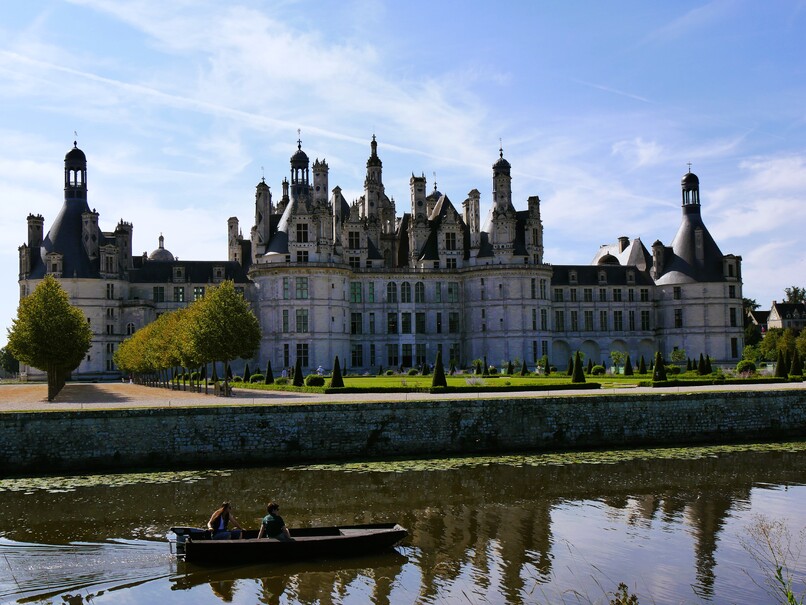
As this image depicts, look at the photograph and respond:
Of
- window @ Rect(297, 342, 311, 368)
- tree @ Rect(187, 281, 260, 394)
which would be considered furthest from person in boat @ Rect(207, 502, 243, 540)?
window @ Rect(297, 342, 311, 368)

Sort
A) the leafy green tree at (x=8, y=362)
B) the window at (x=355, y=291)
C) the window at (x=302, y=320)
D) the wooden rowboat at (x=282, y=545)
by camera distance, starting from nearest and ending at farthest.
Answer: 1. the wooden rowboat at (x=282, y=545)
2. the window at (x=302, y=320)
3. the window at (x=355, y=291)
4. the leafy green tree at (x=8, y=362)

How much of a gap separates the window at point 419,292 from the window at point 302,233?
37.8 feet

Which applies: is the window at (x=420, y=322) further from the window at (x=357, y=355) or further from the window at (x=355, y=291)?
the window at (x=355, y=291)

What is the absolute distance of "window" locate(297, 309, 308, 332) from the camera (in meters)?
68.4

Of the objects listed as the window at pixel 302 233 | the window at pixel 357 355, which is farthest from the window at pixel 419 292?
the window at pixel 302 233

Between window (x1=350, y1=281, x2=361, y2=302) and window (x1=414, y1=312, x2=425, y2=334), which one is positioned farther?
window (x1=414, y1=312, x2=425, y2=334)

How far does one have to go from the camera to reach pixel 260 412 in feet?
105

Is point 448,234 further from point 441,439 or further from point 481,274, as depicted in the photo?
point 441,439

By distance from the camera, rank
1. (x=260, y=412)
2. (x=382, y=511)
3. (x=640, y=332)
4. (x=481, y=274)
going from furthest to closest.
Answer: (x=640, y=332) < (x=481, y=274) < (x=260, y=412) < (x=382, y=511)

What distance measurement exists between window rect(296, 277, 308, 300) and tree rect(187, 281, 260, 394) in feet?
62.2

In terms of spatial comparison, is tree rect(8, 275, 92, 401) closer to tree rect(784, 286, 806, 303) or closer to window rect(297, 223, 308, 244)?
window rect(297, 223, 308, 244)

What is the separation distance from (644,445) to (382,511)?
1590 cm

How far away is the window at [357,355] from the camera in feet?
242

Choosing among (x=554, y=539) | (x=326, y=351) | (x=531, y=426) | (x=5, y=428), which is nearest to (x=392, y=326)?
(x=326, y=351)
